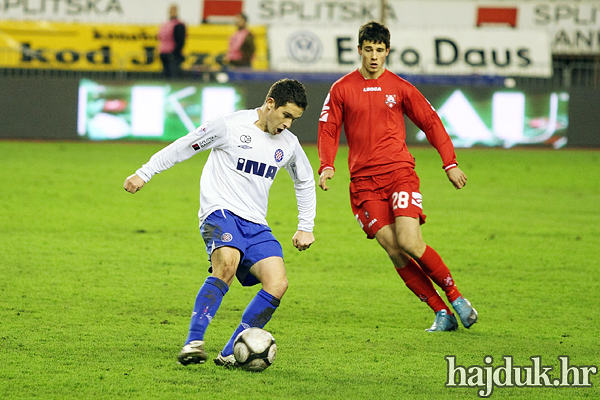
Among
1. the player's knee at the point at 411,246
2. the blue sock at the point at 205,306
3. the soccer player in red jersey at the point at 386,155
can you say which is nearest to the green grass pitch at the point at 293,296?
the blue sock at the point at 205,306

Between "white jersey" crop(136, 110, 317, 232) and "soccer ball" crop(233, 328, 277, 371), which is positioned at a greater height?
"white jersey" crop(136, 110, 317, 232)

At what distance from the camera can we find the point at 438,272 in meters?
5.84

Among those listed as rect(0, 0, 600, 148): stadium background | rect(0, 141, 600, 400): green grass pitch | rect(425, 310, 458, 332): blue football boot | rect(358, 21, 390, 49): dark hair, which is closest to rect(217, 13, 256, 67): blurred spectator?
rect(0, 0, 600, 148): stadium background

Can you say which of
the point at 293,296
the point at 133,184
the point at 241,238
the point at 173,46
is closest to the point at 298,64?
the point at 173,46

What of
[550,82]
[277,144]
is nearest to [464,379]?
[277,144]

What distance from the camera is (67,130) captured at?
60.9 ft

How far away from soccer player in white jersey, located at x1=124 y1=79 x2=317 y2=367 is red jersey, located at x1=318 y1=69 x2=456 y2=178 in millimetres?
917

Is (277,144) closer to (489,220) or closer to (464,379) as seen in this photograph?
(464,379)

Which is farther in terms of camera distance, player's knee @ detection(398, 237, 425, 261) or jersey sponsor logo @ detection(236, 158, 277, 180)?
player's knee @ detection(398, 237, 425, 261)

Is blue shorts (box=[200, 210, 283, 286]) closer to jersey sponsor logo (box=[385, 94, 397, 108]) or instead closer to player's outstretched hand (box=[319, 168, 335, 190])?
player's outstretched hand (box=[319, 168, 335, 190])

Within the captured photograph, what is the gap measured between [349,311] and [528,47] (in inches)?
714

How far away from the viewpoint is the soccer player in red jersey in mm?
5836

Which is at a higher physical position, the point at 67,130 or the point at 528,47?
the point at 528,47

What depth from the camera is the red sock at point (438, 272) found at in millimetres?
5832
